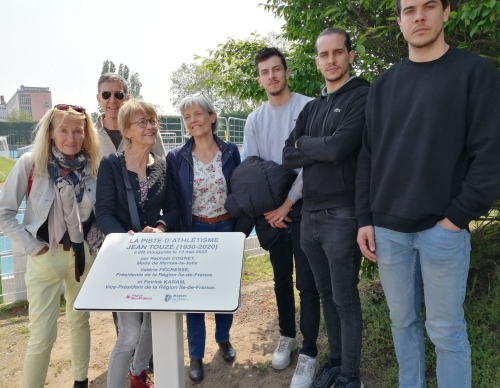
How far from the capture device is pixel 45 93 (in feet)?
366

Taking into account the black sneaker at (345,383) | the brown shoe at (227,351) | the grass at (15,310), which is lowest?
the grass at (15,310)

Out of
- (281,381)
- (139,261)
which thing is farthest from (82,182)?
(281,381)

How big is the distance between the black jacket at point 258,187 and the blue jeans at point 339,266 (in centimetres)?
26

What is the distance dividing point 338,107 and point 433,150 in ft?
2.27

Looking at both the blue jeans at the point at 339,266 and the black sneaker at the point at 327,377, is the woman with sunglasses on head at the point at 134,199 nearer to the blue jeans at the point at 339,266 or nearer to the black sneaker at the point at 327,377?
the blue jeans at the point at 339,266

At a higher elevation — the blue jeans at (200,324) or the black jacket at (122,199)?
the black jacket at (122,199)

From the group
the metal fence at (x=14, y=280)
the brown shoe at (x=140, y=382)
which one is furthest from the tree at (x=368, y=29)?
the metal fence at (x=14, y=280)

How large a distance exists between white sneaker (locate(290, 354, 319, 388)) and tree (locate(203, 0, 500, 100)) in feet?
7.30

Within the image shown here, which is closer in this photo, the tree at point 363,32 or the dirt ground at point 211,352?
the tree at point 363,32

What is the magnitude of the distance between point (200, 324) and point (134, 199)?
3.72 feet

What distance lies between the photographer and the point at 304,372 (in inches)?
115

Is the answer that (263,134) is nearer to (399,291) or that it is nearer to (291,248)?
(291,248)

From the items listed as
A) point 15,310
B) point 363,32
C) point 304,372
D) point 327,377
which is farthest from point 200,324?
point 15,310

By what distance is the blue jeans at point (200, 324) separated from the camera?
10.0 ft
